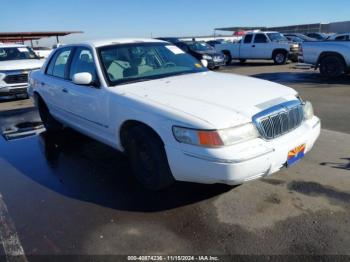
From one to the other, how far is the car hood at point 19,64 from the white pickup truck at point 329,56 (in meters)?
9.42

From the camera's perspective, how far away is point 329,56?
41.8ft

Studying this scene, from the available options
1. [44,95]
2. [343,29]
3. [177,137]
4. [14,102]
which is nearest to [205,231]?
[177,137]

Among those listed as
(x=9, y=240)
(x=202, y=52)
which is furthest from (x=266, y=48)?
(x=9, y=240)

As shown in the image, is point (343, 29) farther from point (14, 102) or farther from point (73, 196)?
point (73, 196)

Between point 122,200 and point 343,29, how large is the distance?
5312cm

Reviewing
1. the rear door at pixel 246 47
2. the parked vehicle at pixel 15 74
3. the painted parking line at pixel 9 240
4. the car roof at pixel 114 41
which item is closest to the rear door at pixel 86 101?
the car roof at pixel 114 41

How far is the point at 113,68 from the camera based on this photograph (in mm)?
4562

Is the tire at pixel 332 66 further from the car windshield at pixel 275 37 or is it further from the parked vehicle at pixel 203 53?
the car windshield at pixel 275 37

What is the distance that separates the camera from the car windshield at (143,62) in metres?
4.51

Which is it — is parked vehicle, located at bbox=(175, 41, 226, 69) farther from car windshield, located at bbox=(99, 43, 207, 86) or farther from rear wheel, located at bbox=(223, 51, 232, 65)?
car windshield, located at bbox=(99, 43, 207, 86)

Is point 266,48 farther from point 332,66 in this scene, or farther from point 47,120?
point 47,120

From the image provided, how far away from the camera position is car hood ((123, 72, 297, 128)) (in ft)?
11.0

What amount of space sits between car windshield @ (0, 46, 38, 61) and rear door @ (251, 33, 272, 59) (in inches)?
489

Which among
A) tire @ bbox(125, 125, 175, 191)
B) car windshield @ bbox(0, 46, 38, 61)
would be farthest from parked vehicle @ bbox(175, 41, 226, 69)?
tire @ bbox(125, 125, 175, 191)
